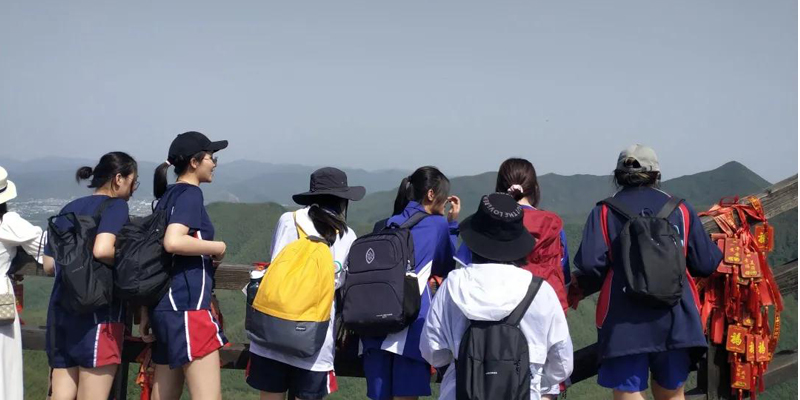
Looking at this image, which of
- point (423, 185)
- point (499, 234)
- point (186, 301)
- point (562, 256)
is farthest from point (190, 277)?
point (562, 256)

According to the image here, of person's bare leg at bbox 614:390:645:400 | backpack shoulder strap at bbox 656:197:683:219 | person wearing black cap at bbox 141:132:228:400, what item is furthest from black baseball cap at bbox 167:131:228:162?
person's bare leg at bbox 614:390:645:400

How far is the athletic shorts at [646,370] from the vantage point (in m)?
3.32

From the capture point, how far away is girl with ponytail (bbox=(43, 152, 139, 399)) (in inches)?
142

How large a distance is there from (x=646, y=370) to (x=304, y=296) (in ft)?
5.24

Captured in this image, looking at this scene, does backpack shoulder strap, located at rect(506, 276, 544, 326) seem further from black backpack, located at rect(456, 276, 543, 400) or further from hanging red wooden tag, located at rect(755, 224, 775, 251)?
hanging red wooden tag, located at rect(755, 224, 775, 251)

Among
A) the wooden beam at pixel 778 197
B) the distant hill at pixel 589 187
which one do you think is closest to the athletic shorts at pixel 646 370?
the wooden beam at pixel 778 197

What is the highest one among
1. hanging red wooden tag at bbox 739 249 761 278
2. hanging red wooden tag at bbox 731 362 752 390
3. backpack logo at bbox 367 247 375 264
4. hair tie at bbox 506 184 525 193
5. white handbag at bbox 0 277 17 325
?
hair tie at bbox 506 184 525 193

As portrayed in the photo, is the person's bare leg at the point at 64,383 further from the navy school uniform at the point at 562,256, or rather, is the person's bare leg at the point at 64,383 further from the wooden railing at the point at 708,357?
the navy school uniform at the point at 562,256

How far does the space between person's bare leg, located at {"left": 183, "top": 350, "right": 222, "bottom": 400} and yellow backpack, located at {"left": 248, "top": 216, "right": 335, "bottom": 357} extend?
0.25m

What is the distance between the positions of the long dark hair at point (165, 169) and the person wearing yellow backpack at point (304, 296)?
1.70 feet

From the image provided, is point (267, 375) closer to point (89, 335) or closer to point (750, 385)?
point (89, 335)

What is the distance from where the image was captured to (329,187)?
11.9 ft

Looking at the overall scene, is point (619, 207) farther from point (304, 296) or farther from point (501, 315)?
point (304, 296)

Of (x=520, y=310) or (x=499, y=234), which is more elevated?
(x=499, y=234)
